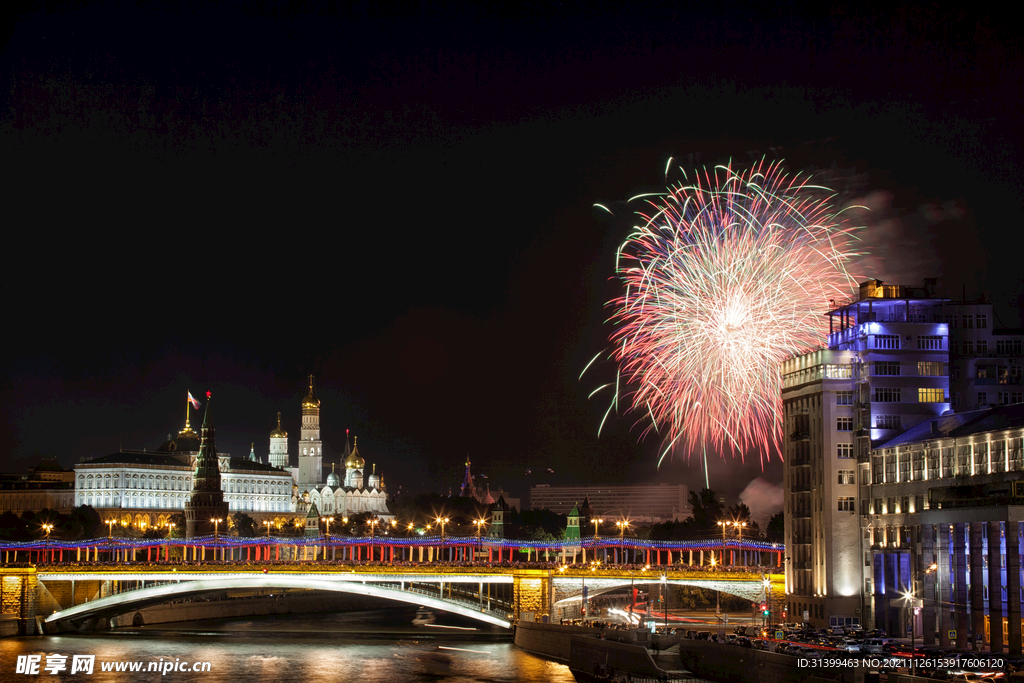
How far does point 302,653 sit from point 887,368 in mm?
41524

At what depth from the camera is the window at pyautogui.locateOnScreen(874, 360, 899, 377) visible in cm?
8200

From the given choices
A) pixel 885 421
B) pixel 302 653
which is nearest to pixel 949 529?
pixel 885 421

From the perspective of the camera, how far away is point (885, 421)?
81.6 m

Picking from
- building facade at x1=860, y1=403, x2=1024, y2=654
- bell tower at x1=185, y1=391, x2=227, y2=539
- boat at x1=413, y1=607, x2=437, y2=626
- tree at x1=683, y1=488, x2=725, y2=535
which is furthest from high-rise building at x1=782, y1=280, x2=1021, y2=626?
bell tower at x1=185, y1=391, x2=227, y2=539

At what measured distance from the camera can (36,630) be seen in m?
97.1

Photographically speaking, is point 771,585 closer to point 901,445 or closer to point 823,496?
point 823,496

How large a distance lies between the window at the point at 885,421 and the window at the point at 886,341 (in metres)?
4.44

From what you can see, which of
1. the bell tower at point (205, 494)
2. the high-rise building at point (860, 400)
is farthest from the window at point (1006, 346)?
the bell tower at point (205, 494)

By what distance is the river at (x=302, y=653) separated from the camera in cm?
7294

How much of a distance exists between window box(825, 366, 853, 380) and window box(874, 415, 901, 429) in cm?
350

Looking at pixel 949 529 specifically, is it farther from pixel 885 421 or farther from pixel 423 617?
pixel 423 617

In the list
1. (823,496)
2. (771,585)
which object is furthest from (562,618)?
Answer: (823,496)

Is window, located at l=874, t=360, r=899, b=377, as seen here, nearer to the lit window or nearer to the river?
the lit window

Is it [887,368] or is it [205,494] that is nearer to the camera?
[887,368]
